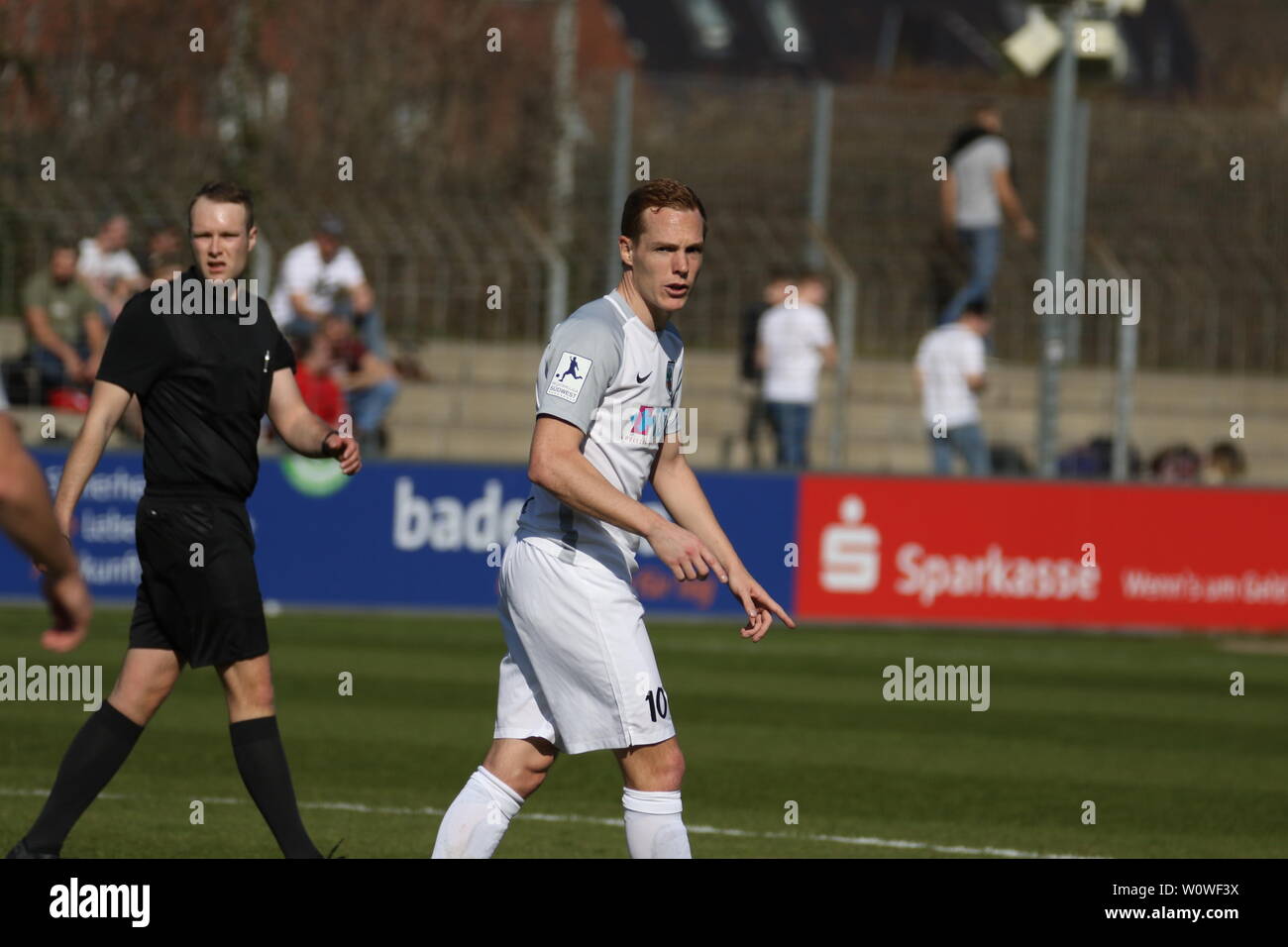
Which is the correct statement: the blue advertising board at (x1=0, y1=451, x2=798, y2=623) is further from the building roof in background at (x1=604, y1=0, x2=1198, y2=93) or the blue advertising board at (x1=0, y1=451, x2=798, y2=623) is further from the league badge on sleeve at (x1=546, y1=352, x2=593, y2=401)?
the building roof in background at (x1=604, y1=0, x2=1198, y2=93)

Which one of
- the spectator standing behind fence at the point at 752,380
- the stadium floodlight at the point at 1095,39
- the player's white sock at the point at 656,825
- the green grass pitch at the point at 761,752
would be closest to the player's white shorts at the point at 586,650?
the player's white sock at the point at 656,825

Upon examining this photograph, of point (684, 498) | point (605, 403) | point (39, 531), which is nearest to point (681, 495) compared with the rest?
point (684, 498)

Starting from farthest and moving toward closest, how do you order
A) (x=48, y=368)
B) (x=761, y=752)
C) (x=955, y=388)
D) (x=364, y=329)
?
(x=955, y=388) < (x=364, y=329) < (x=48, y=368) < (x=761, y=752)

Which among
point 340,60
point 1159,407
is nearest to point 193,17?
point 340,60

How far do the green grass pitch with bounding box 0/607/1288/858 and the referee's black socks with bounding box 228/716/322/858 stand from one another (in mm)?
1056

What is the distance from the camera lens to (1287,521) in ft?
61.0

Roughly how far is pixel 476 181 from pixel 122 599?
12.4 metres

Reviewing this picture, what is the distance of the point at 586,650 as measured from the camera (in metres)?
5.98

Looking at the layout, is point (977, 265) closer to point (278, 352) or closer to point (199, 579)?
point (278, 352)

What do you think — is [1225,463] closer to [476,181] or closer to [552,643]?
[476,181]

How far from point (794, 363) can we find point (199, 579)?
12304 millimetres

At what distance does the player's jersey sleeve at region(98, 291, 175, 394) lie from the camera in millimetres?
6746

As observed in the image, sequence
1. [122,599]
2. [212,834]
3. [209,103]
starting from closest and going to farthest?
1. [212,834]
2. [122,599]
3. [209,103]

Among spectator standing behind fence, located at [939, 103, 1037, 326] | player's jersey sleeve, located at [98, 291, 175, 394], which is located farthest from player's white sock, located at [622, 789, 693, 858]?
spectator standing behind fence, located at [939, 103, 1037, 326]
